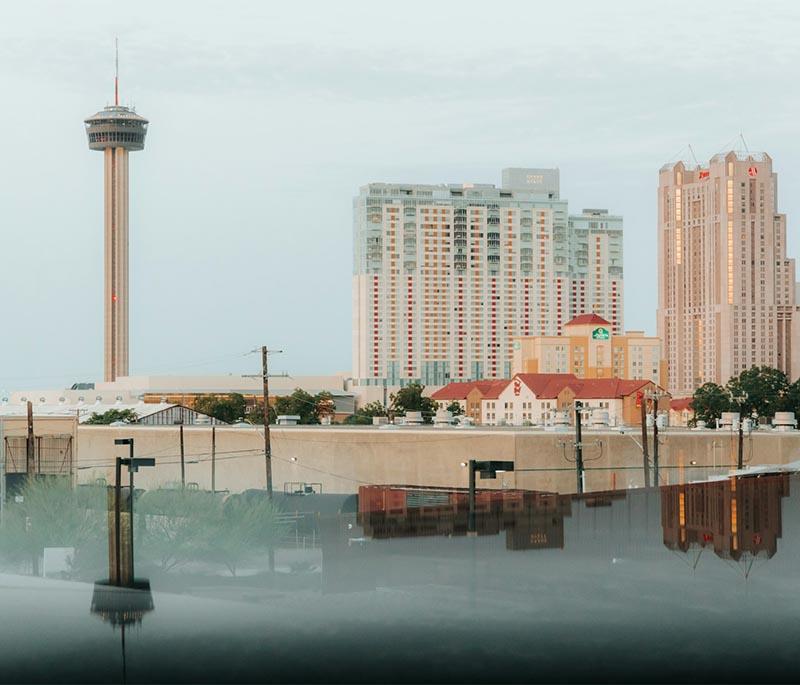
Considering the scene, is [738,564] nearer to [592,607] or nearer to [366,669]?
[592,607]

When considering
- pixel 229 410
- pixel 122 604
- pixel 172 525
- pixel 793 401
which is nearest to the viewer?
pixel 122 604

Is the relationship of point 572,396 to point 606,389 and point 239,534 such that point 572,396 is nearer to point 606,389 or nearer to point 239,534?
point 606,389

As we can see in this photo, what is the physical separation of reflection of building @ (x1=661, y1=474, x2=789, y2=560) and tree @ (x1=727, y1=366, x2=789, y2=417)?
15342cm

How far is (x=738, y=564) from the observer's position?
52.5 feet

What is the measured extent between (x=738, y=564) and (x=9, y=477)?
205ft

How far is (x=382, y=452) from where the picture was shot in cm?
9369

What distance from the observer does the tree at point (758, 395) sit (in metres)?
175

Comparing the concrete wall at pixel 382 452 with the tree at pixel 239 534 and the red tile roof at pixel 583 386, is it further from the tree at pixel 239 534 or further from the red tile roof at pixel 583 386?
the red tile roof at pixel 583 386

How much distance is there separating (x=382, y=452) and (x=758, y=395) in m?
95.1

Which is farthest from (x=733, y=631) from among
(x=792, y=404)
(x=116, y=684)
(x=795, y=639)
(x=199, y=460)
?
(x=792, y=404)

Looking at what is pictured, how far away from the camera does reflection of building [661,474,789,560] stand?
55.2 feet

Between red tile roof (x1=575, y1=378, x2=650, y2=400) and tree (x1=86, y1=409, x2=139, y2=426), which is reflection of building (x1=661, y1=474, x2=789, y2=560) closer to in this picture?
tree (x1=86, y1=409, x2=139, y2=426)

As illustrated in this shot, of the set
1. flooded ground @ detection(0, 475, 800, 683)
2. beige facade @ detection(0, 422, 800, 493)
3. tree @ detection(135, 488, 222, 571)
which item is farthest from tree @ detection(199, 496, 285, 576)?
beige facade @ detection(0, 422, 800, 493)

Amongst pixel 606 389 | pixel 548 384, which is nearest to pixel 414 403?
pixel 548 384
